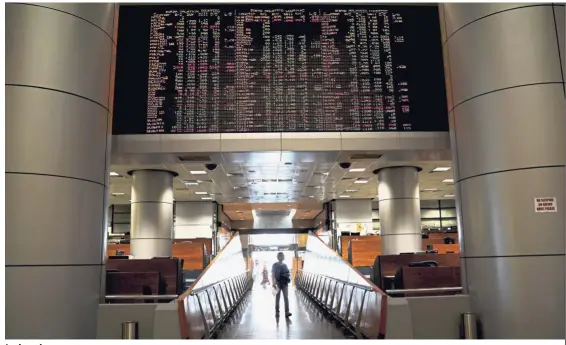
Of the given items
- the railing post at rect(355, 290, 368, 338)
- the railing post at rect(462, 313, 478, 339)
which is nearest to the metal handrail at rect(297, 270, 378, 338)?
the railing post at rect(355, 290, 368, 338)

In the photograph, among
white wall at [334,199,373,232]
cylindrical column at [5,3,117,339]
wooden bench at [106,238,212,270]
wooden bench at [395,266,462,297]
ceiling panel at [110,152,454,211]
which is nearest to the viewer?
cylindrical column at [5,3,117,339]

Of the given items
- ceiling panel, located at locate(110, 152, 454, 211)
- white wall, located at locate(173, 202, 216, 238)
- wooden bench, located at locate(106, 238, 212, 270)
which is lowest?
wooden bench, located at locate(106, 238, 212, 270)

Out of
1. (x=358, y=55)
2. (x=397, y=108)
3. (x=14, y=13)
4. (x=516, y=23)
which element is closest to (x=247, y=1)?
(x=358, y=55)

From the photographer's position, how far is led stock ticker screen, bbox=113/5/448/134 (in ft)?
24.3

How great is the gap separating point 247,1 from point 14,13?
345 cm

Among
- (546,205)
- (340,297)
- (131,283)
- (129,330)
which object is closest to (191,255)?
(340,297)

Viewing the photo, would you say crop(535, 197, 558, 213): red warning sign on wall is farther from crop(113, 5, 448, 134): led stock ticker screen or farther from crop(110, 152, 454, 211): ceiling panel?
crop(110, 152, 454, 211): ceiling panel

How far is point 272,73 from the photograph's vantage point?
24.5 ft

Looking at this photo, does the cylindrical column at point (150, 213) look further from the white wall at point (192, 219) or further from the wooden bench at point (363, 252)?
the white wall at point (192, 219)

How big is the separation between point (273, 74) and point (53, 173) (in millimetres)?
3686

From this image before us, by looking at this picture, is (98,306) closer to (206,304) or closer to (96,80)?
(206,304)

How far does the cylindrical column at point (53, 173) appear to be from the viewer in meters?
4.79

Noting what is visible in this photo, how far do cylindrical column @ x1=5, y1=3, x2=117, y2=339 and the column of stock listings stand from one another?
199 cm

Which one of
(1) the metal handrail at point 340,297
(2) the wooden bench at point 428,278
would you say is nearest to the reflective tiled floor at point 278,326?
(1) the metal handrail at point 340,297
